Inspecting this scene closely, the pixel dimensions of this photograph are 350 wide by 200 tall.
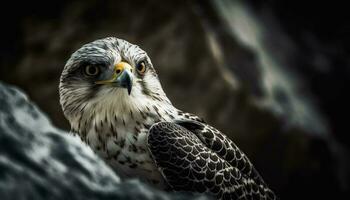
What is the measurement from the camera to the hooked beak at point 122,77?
4254mm

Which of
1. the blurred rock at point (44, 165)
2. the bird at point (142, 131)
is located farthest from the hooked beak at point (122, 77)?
the blurred rock at point (44, 165)

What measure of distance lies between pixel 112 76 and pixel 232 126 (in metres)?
4.39

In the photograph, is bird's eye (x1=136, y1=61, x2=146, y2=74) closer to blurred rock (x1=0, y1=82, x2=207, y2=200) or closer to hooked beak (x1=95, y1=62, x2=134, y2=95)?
hooked beak (x1=95, y1=62, x2=134, y2=95)

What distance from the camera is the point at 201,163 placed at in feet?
13.8

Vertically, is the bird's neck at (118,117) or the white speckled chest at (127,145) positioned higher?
the bird's neck at (118,117)

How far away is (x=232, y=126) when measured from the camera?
8.68m

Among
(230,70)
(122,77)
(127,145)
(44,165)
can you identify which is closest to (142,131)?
(127,145)

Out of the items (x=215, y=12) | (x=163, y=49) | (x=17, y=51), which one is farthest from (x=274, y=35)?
(x=17, y=51)

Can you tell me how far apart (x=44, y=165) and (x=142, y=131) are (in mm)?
1832

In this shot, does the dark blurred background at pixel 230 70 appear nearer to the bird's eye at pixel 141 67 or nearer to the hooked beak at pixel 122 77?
the bird's eye at pixel 141 67

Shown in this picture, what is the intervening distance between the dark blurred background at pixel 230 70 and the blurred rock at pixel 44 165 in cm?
565

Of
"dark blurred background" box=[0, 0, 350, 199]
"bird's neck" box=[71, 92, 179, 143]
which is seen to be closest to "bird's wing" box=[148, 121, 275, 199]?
"bird's neck" box=[71, 92, 179, 143]

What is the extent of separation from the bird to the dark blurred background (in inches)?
149

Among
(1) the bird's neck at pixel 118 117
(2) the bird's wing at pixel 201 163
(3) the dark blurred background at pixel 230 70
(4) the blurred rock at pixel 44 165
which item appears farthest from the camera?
(3) the dark blurred background at pixel 230 70
